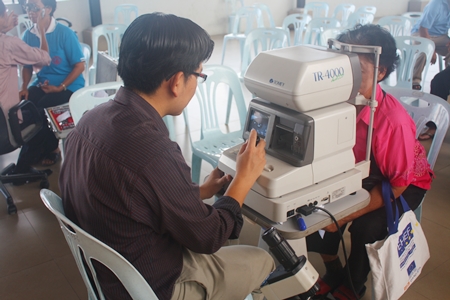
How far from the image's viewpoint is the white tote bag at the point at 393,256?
1.52 m

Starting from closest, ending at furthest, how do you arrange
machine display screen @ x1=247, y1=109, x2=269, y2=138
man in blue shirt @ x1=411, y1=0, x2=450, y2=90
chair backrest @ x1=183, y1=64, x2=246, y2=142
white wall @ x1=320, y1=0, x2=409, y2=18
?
machine display screen @ x1=247, y1=109, x2=269, y2=138 < chair backrest @ x1=183, y1=64, x2=246, y2=142 < man in blue shirt @ x1=411, y1=0, x2=450, y2=90 < white wall @ x1=320, y1=0, x2=409, y2=18

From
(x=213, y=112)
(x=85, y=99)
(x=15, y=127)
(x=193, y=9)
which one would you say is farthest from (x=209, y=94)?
(x=193, y=9)

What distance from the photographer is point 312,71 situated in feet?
3.95

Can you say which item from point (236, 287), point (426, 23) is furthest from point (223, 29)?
point (236, 287)

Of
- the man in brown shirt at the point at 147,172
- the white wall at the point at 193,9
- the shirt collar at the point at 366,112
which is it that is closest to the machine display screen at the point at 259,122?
the man in brown shirt at the point at 147,172

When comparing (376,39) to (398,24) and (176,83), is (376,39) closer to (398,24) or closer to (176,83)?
(176,83)

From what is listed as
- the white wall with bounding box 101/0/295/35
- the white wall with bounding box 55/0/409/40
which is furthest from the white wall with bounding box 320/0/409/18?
the white wall with bounding box 101/0/295/35

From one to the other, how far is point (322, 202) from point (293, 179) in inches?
5.7

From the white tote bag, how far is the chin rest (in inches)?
80.9

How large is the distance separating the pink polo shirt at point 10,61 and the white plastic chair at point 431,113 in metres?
2.18

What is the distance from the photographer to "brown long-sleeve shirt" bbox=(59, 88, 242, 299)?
96 centimetres

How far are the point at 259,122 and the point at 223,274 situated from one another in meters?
0.48

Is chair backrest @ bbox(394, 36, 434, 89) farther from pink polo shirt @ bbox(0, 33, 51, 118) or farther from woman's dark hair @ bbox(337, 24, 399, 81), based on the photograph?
pink polo shirt @ bbox(0, 33, 51, 118)

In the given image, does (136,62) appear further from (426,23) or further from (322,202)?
(426,23)
